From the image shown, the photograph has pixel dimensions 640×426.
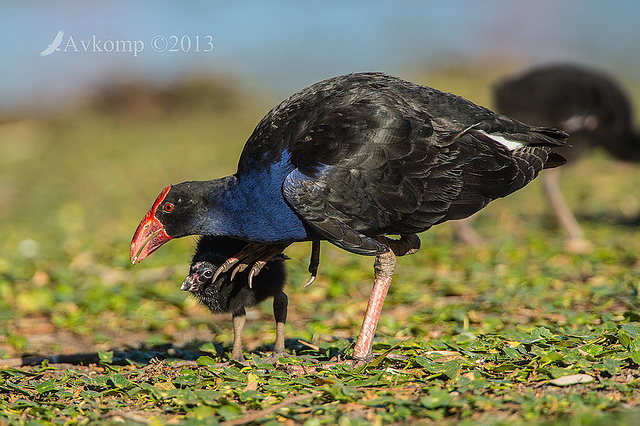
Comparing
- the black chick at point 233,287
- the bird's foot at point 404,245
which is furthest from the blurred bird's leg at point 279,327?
the bird's foot at point 404,245

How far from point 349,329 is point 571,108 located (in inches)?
170

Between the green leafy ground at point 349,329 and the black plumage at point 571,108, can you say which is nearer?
the green leafy ground at point 349,329

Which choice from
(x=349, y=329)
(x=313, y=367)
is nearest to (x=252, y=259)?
(x=313, y=367)

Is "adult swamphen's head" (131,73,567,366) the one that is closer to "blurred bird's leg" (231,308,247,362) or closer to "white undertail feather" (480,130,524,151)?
"white undertail feather" (480,130,524,151)

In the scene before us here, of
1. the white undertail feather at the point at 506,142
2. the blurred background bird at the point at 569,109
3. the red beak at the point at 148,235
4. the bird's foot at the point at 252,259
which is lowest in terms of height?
the bird's foot at the point at 252,259

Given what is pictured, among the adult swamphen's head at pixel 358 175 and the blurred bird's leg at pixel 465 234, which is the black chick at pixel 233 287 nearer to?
the adult swamphen's head at pixel 358 175

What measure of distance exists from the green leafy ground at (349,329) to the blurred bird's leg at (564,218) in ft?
0.60

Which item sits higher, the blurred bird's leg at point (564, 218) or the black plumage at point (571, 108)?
the black plumage at point (571, 108)

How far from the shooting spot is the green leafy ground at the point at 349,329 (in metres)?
3.90

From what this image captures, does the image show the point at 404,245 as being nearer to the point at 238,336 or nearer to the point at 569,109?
the point at 238,336

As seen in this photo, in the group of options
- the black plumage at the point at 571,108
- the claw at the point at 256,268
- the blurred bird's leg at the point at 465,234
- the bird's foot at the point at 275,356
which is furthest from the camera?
the blurred bird's leg at the point at 465,234

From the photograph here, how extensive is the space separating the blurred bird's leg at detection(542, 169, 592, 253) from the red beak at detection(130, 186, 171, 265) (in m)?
4.77

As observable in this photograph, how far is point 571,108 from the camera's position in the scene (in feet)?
28.3

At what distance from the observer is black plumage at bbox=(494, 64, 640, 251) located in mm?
8508
